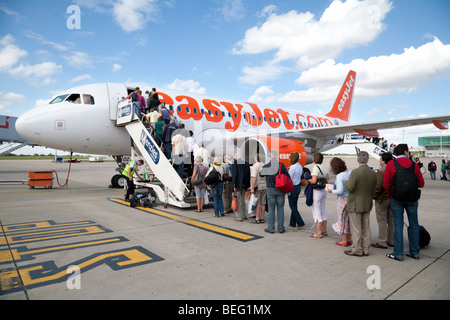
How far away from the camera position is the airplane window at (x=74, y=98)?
31.2 feet

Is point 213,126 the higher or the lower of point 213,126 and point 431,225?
the higher

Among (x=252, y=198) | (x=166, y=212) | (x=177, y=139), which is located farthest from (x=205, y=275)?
(x=177, y=139)

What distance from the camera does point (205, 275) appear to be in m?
3.36

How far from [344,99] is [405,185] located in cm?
2088

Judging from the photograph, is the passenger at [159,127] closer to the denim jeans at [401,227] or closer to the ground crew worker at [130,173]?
the ground crew worker at [130,173]

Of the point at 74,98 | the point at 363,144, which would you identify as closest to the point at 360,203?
the point at 74,98

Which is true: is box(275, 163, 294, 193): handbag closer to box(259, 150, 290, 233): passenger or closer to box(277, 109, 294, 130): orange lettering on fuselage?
box(259, 150, 290, 233): passenger

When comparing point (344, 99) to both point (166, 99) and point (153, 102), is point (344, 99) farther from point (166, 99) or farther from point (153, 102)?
point (153, 102)

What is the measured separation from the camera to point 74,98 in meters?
9.56

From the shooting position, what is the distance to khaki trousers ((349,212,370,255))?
4203 mm

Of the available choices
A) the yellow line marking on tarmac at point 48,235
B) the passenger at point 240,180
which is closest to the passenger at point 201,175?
the passenger at point 240,180
